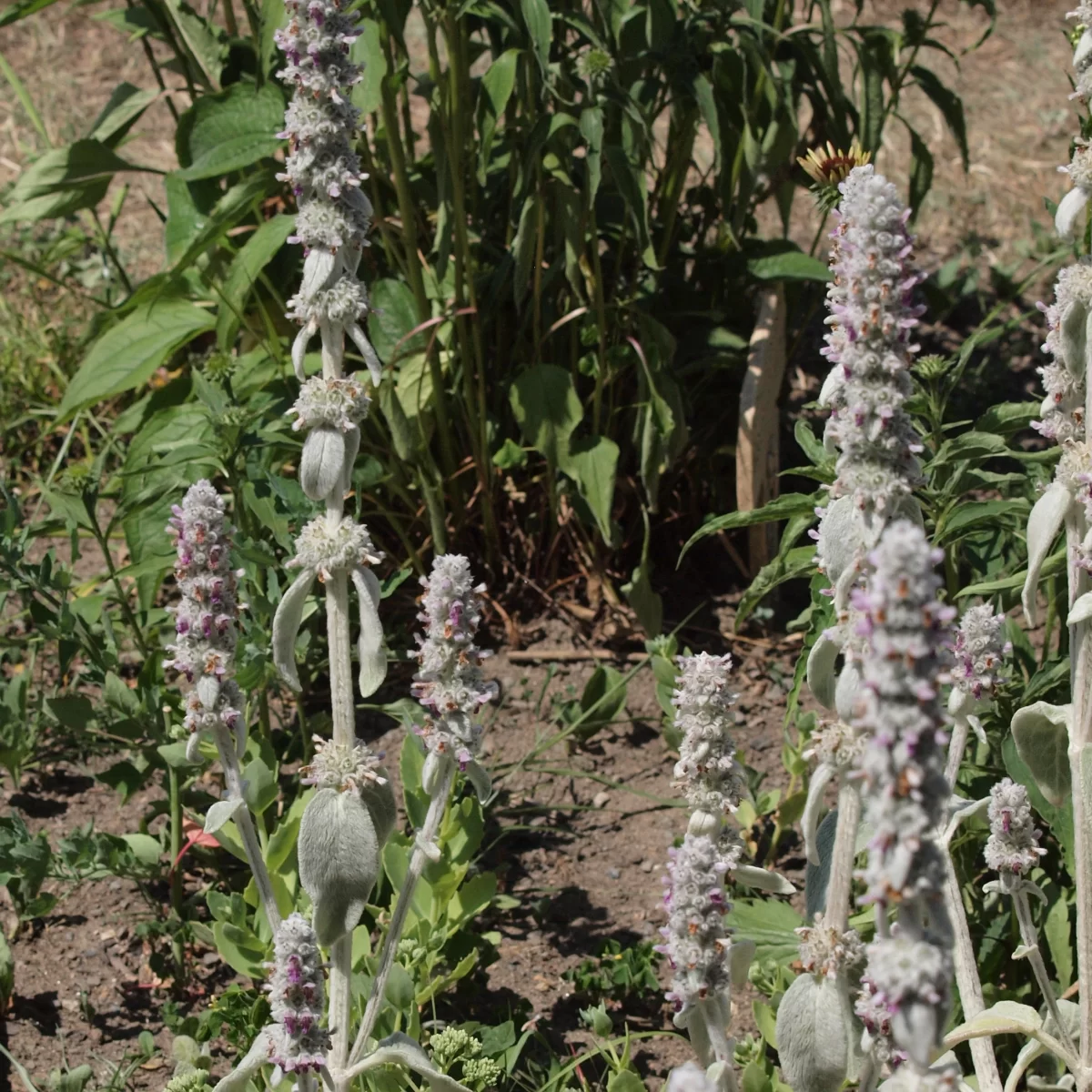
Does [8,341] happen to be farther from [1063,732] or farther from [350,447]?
[1063,732]

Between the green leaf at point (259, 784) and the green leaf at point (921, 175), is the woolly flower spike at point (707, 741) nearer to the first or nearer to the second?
the green leaf at point (259, 784)

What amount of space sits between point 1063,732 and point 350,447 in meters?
1.03

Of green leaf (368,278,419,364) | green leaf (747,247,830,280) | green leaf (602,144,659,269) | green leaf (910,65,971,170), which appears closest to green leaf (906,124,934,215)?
green leaf (910,65,971,170)

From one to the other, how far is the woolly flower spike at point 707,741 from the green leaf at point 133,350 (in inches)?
82.5

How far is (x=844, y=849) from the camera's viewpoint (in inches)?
62.1

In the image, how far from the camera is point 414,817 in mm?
2430

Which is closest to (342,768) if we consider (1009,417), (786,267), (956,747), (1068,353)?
(956,747)

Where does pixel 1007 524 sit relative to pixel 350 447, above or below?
below

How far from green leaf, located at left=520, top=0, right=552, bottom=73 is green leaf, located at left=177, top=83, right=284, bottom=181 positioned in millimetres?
731

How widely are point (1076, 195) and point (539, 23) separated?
1.16 metres

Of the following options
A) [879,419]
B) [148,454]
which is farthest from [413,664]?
[879,419]

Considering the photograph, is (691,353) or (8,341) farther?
(8,341)

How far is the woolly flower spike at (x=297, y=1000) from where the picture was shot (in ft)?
5.60

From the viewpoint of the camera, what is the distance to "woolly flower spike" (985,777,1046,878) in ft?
6.18
